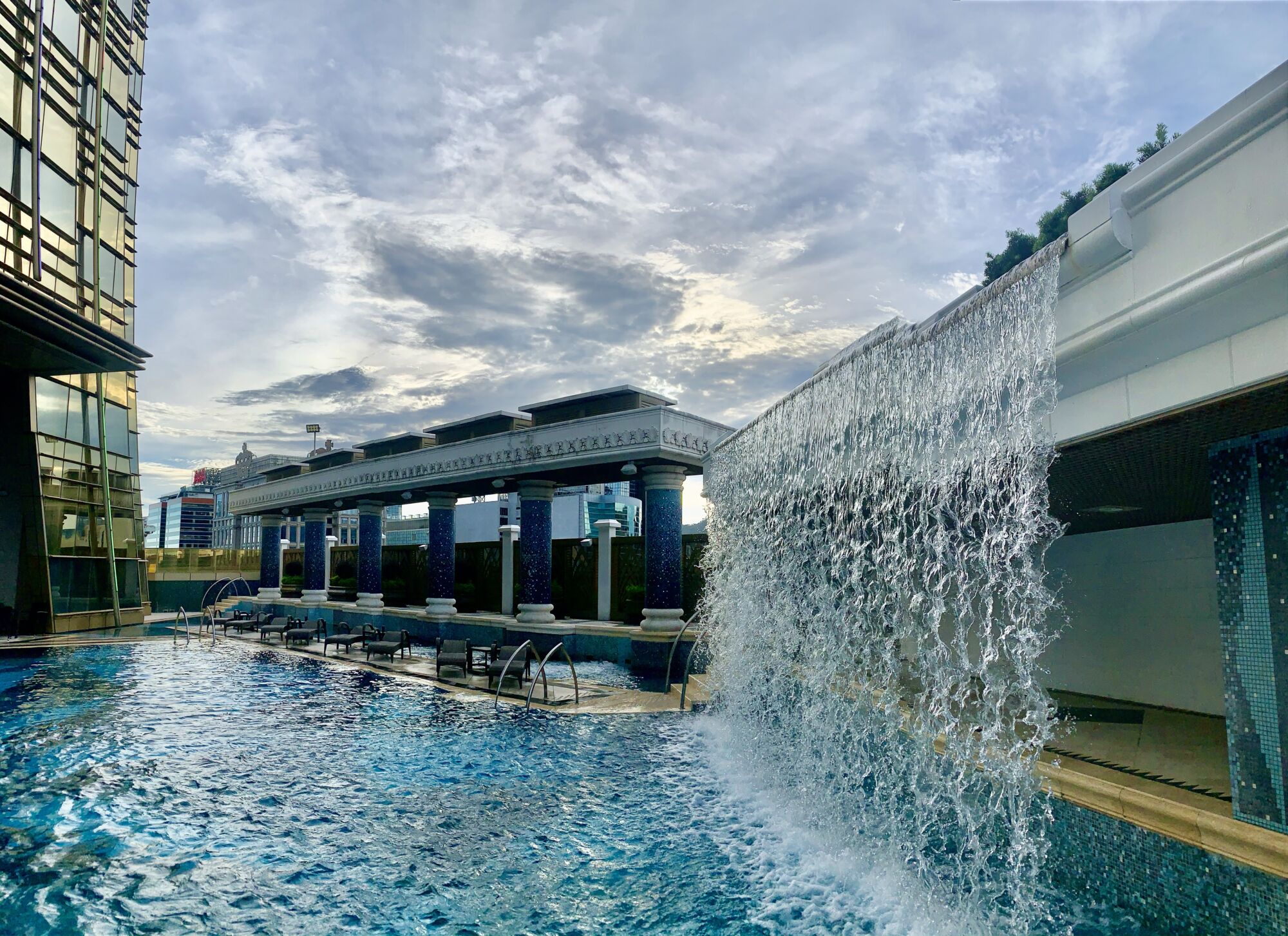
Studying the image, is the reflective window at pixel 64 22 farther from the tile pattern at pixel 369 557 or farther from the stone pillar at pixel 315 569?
the stone pillar at pixel 315 569

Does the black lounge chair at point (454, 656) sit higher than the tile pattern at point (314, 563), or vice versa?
the tile pattern at point (314, 563)

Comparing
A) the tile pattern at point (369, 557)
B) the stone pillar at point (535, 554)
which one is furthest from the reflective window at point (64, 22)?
the stone pillar at point (535, 554)

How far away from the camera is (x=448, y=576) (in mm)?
20984

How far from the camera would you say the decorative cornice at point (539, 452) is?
1565cm

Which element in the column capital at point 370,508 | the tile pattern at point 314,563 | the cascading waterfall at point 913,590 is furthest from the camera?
the tile pattern at point 314,563

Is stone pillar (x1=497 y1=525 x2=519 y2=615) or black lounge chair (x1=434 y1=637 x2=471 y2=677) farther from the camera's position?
stone pillar (x1=497 y1=525 x2=519 y2=615)

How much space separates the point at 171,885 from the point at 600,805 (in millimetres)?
3337

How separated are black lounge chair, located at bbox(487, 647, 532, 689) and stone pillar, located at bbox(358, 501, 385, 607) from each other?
12284 millimetres

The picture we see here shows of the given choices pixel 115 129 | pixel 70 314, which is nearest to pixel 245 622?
pixel 70 314

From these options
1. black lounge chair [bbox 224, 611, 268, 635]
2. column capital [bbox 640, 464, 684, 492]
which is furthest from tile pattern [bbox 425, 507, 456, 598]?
column capital [bbox 640, 464, 684, 492]

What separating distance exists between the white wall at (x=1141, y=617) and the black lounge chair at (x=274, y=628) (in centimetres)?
1712

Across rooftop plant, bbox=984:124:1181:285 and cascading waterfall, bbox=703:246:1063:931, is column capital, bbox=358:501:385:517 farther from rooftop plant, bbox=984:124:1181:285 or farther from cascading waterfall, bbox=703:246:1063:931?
rooftop plant, bbox=984:124:1181:285

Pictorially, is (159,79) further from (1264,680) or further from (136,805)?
(1264,680)

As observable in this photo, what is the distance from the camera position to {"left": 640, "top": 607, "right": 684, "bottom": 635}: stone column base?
15.5 metres
